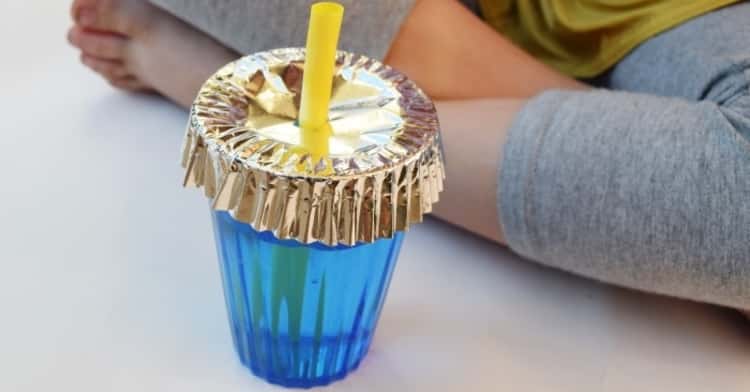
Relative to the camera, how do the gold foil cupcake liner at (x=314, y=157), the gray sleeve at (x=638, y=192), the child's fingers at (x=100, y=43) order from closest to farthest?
the gold foil cupcake liner at (x=314, y=157) < the gray sleeve at (x=638, y=192) < the child's fingers at (x=100, y=43)

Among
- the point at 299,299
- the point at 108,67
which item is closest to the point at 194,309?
the point at 299,299

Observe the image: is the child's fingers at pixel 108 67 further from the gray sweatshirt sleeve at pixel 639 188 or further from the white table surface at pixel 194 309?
the gray sweatshirt sleeve at pixel 639 188

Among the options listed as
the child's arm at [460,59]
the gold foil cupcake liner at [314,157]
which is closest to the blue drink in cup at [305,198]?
the gold foil cupcake liner at [314,157]

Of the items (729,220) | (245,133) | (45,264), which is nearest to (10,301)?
(45,264)

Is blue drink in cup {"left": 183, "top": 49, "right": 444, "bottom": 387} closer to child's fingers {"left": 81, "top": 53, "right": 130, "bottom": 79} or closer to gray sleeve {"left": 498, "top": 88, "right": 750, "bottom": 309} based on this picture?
gray sleeve {"left": 498, "top": 88, "right": 750, "bottom": 309}

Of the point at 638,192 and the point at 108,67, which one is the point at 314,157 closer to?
the point at 638,192

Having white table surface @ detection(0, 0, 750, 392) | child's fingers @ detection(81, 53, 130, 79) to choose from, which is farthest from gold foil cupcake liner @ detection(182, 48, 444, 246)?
child's fingers @ detection(81, 53, 130, 79)
